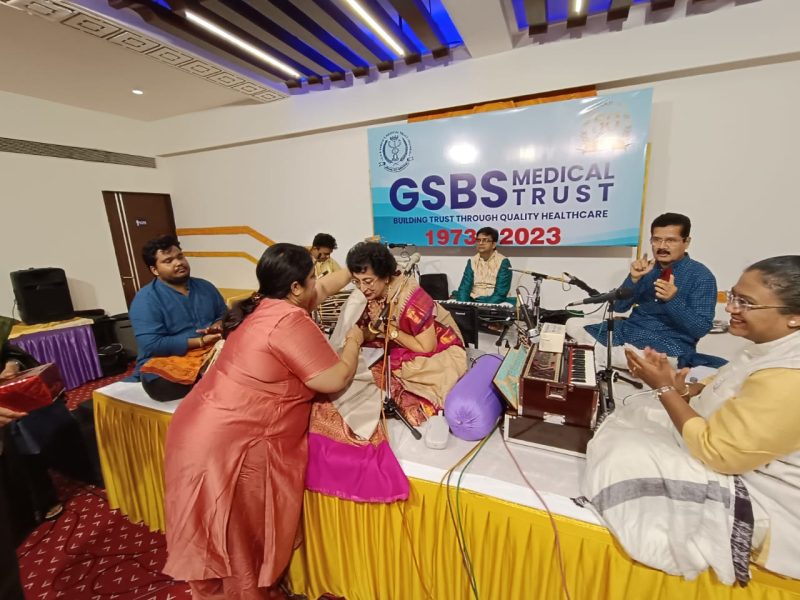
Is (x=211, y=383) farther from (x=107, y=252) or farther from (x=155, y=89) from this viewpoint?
(x=107, y=252)

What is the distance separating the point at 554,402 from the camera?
125 cm

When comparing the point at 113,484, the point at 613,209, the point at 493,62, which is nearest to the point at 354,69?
the point at 493,62

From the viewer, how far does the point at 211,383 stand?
1.25 metres

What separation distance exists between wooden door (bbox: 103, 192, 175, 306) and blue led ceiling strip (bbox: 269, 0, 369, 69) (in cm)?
401

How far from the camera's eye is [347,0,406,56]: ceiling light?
8.94 ft

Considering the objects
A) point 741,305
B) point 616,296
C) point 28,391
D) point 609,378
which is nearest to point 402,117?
Result: point 616,296

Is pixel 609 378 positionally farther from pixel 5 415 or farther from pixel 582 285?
pixel 5 415

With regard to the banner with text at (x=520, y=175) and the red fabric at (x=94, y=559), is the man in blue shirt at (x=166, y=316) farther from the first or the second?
the banner with text at (x=520, y=175)

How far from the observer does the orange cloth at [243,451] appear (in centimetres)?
114

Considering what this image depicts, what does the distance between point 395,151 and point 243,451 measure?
11.8 ft

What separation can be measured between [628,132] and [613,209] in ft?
2.16

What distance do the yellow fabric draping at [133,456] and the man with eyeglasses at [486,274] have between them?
2864 millimetres

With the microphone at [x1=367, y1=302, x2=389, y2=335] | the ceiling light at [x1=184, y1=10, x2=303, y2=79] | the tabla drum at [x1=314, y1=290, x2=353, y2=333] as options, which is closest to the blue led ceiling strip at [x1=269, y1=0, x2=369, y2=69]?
the ceiling light at [x1=184, y1=10, x2=303, y2=79]

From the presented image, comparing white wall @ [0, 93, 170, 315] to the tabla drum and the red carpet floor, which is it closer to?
the red carpet floor
